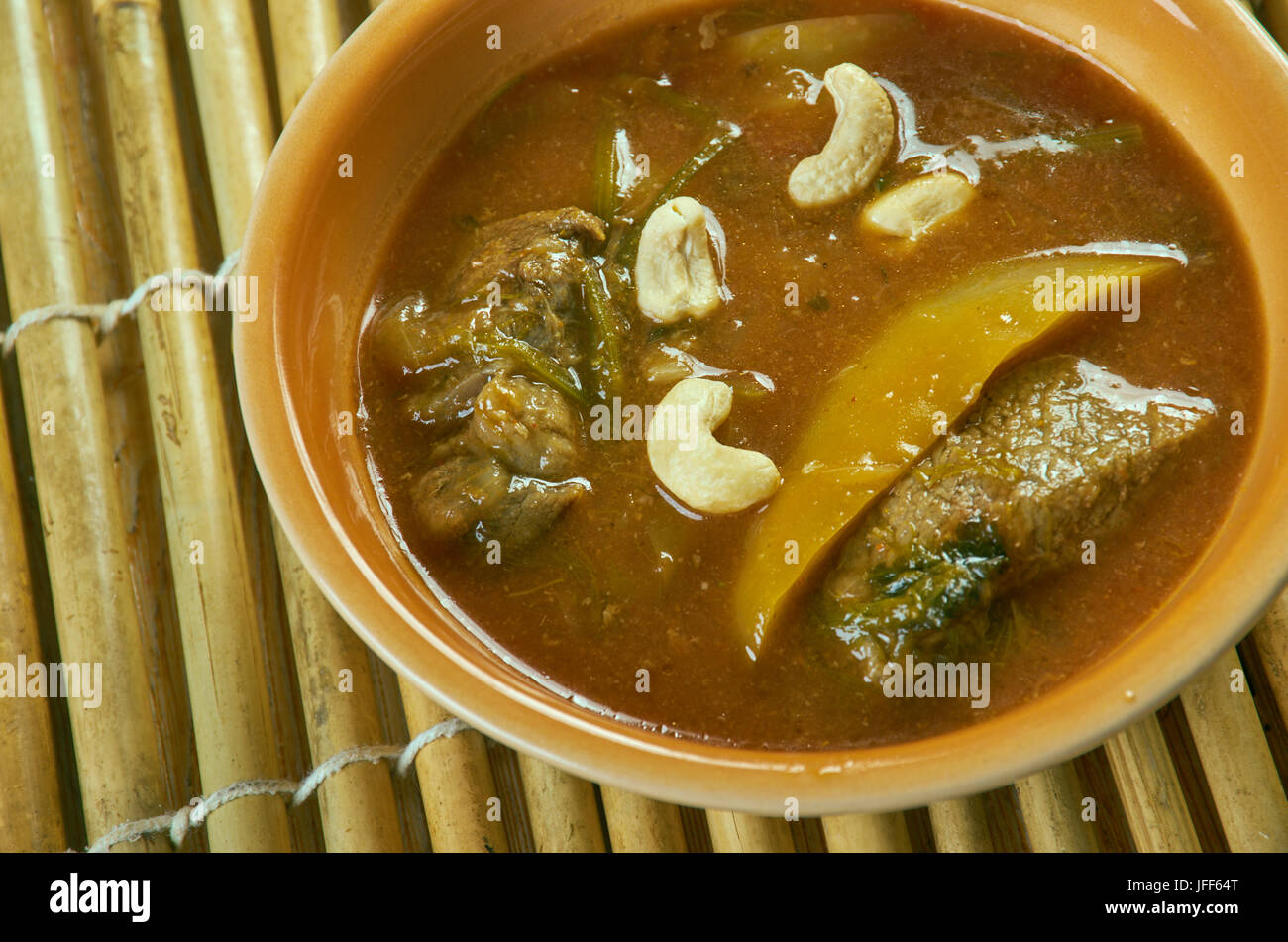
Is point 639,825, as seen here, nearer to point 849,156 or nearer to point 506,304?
point 506,304

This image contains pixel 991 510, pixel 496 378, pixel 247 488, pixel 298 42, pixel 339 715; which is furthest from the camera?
pixel 298 42

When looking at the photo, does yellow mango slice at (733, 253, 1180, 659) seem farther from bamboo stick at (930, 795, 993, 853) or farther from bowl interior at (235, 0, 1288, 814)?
bamboo stick at (930, 795, 993, 853)

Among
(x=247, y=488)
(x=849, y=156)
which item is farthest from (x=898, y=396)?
(x=247, y=488)

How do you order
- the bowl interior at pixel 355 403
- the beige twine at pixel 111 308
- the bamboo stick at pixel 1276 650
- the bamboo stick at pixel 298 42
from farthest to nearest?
the bamboo stick at pixel 298 42, the beige twine at pixel 111 308, the bamboo stick at pixel 1276 650, the bowl interior at pixel 355 403

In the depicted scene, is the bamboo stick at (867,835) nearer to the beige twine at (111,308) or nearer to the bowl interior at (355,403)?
the bowl interior at (355,403)

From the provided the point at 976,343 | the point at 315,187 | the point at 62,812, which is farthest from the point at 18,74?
the point at 976,343

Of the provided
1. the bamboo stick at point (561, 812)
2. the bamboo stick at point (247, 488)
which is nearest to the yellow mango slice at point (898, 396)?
the bamboo stick at point (561, 812)

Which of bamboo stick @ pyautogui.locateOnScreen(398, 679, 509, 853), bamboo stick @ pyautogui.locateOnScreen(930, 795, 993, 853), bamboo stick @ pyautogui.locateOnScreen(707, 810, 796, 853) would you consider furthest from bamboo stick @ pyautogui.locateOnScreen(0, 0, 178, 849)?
bamboo stick @ pyautogui.locateOnScreen(930, 795, 993, 853)
